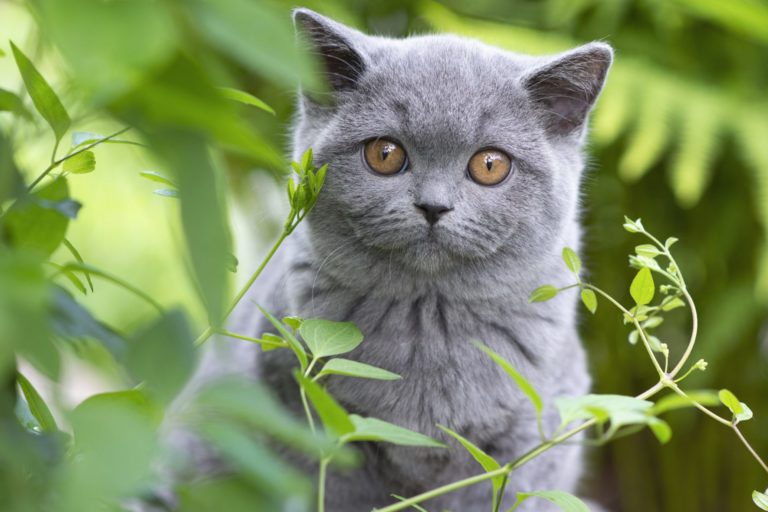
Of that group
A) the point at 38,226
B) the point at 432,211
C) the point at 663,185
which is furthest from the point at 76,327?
the point at 663,185

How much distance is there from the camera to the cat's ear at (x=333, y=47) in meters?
1.15

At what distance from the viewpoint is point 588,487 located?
2.65 m

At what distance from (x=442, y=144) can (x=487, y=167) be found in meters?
0.08

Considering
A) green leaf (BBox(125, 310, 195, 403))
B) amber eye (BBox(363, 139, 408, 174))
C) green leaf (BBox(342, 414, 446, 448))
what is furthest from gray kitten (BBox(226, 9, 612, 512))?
green leaf (BBox(125, 310, 195, 403))

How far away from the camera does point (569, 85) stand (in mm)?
1236

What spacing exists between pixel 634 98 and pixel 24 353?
2064 millimetres

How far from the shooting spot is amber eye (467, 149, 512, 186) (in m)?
1.14

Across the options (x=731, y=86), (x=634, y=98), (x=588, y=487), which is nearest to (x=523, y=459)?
(x=634, y=98)

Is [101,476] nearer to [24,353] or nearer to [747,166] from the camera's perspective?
[24,353]

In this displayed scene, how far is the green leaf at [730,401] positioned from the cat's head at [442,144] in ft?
1.40

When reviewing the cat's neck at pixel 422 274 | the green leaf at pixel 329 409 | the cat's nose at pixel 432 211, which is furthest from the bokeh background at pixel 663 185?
the green leaf at pixel 329 409

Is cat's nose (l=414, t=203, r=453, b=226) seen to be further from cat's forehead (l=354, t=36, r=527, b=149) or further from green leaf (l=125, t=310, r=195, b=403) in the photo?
green leaf (l=125, t=310, r=195, b=403)

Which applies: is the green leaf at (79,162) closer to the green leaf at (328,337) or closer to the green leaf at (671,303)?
the green leaf at (328,337)

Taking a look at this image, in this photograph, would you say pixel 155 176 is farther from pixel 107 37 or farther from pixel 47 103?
pixel 107 37
